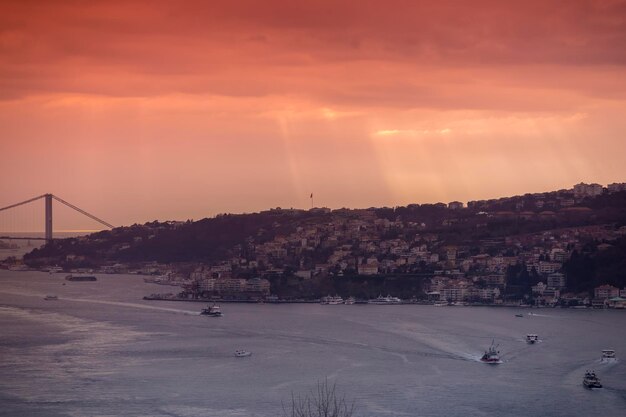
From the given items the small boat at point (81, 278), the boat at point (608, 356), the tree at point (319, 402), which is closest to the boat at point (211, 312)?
the boat at point (608, 356)

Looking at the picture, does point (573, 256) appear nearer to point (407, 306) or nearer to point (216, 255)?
point (407, 306)

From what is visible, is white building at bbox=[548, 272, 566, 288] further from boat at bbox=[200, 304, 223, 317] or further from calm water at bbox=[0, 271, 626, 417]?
boat at bbox=[200, 304, 223, 317]

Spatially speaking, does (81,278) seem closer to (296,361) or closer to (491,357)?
(296,361)

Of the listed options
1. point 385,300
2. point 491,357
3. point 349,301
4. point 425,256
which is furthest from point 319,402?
point 425,256

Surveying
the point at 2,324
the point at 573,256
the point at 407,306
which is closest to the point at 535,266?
the point at 573,256

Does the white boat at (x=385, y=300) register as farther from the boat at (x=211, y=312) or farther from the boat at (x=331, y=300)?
the boat at (x=211, y=312)

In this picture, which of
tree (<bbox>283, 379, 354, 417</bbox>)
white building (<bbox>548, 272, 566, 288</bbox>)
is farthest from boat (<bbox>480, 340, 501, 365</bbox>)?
white building (<bbox>548, 272, 566, 288</bbox>)
